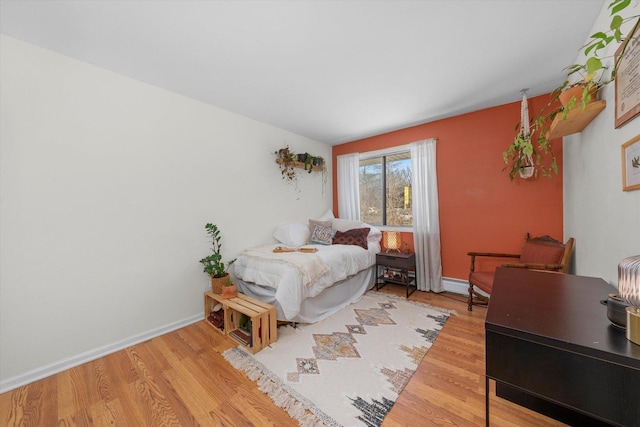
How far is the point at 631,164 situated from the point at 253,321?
8.32ft

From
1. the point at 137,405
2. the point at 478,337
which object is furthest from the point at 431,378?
the point at 137,405

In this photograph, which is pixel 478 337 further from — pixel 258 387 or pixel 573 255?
pixel 258 387

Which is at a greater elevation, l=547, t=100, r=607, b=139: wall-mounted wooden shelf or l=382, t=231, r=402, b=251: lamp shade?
l=547, t=100, r=607, b=139: wall-mounted wooden shelf

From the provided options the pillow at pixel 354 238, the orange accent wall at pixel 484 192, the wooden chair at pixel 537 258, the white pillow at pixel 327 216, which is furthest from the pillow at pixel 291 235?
the wooden chair at pixel 537 258

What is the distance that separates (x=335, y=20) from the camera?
1545 mm

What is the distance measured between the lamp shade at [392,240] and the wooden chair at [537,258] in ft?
3.23

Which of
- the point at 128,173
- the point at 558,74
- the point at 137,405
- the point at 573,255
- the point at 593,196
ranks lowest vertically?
the point at 137,405

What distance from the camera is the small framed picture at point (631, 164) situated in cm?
107

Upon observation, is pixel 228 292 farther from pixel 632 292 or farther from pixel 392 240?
pixel 632 292

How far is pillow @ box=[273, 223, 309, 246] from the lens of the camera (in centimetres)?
335

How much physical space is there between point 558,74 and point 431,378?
9.65ft

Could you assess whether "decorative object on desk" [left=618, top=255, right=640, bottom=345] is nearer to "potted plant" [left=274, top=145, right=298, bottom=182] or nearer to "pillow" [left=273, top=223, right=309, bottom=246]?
"pillow" [left=273, top=223, right=309, bottom=246]

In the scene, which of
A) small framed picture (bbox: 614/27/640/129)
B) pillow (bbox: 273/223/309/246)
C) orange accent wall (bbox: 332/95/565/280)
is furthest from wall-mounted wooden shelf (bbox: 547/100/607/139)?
pillow (bbox: 273/223/309/246)

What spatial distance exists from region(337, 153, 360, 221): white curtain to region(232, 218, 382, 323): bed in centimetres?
49
